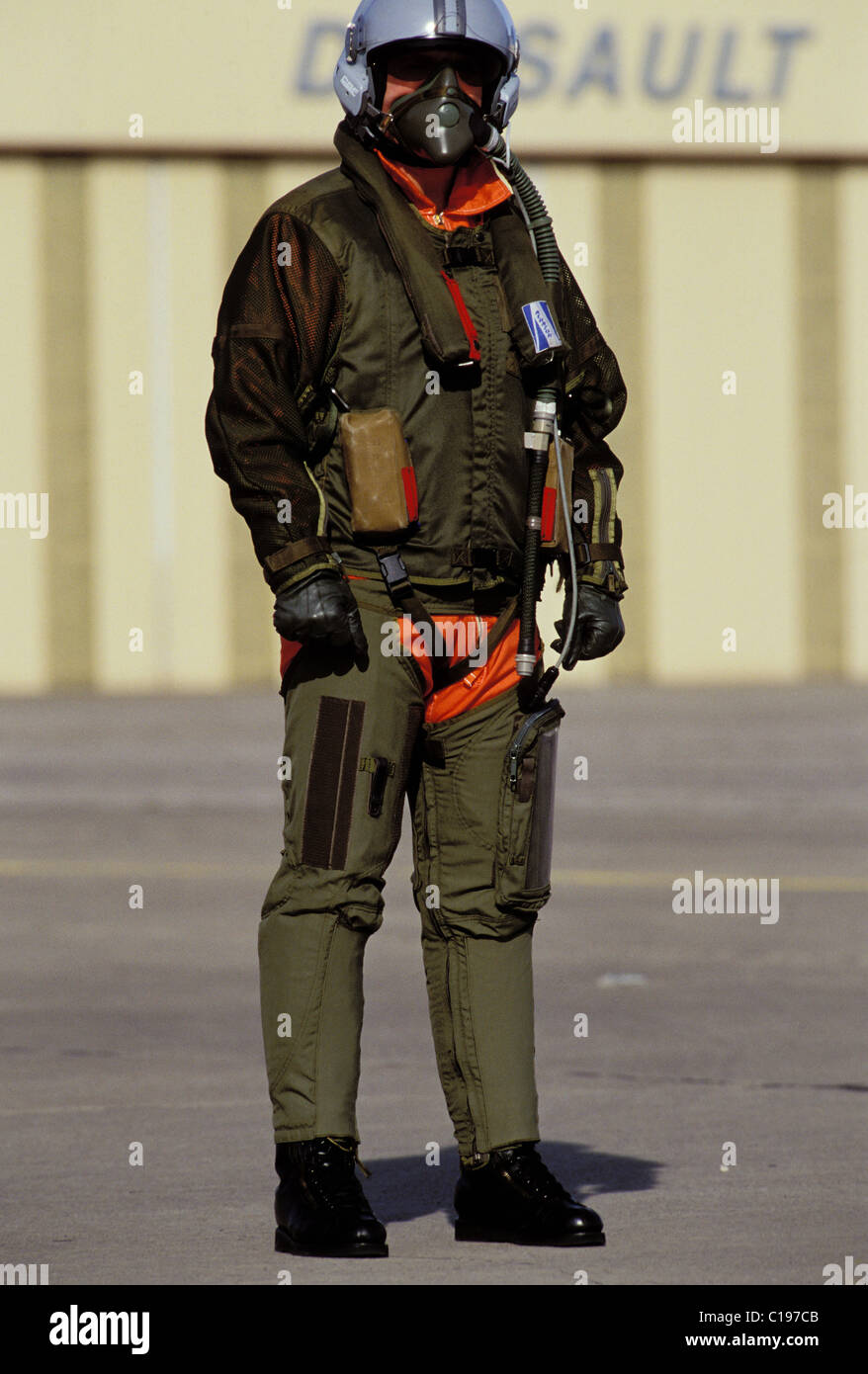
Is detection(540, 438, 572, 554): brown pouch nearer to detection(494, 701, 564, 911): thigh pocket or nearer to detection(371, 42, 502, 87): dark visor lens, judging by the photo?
detection(494, 701, 564, 911): thigh pocket

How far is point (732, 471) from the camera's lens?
2766 cm

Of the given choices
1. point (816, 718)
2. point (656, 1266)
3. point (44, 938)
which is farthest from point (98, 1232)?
point (816, 718)

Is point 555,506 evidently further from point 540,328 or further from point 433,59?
point 433,59

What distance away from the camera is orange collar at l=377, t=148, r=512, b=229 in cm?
482

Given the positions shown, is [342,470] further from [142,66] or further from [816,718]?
[142,66]

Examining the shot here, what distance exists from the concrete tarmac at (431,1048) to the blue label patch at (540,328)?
1735mm

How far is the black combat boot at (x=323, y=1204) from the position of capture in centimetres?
453

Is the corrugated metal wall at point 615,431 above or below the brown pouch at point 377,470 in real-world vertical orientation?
above

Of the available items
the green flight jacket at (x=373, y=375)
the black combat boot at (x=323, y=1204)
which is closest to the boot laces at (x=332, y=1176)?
the black combat boot at (x=323, y=1204)

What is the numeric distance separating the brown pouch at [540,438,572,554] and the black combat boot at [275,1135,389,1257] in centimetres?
123

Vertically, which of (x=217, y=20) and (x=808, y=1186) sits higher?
(x=217, y=20)

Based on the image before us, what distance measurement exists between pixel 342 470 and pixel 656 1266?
5.28 feet

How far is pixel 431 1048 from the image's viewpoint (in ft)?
23.9

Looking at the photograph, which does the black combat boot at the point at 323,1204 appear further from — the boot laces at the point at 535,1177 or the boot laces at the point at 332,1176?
the boot laces at the point at 535,1177
